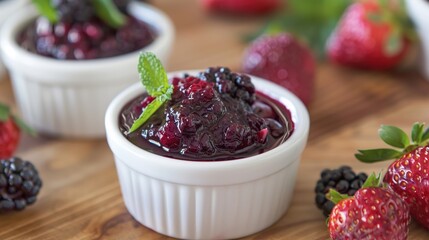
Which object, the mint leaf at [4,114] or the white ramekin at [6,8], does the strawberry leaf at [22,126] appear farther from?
the white ramekin at [6,8]

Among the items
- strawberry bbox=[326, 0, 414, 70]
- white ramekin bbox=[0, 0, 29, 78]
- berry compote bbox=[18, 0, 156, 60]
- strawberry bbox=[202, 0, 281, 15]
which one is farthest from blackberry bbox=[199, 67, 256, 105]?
strawberry bbox=[202, 0, 281, 15]

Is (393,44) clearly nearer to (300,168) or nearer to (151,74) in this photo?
(300,168)

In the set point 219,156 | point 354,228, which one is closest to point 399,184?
point 354,228

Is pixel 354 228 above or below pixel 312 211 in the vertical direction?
above

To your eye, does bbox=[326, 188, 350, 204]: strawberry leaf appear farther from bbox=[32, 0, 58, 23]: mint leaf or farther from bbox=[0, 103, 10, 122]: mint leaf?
bbox=[32, 0, 58, 23]: mint leaf

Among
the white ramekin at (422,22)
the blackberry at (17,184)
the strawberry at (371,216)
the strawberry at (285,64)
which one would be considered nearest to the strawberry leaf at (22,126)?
the blackberry at (17,184)

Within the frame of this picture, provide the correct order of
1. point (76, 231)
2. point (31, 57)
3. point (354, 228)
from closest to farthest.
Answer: point (354, 228) < point (76, 231) < point (31, 57)

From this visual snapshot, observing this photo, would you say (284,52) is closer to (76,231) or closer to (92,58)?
(92,58)
